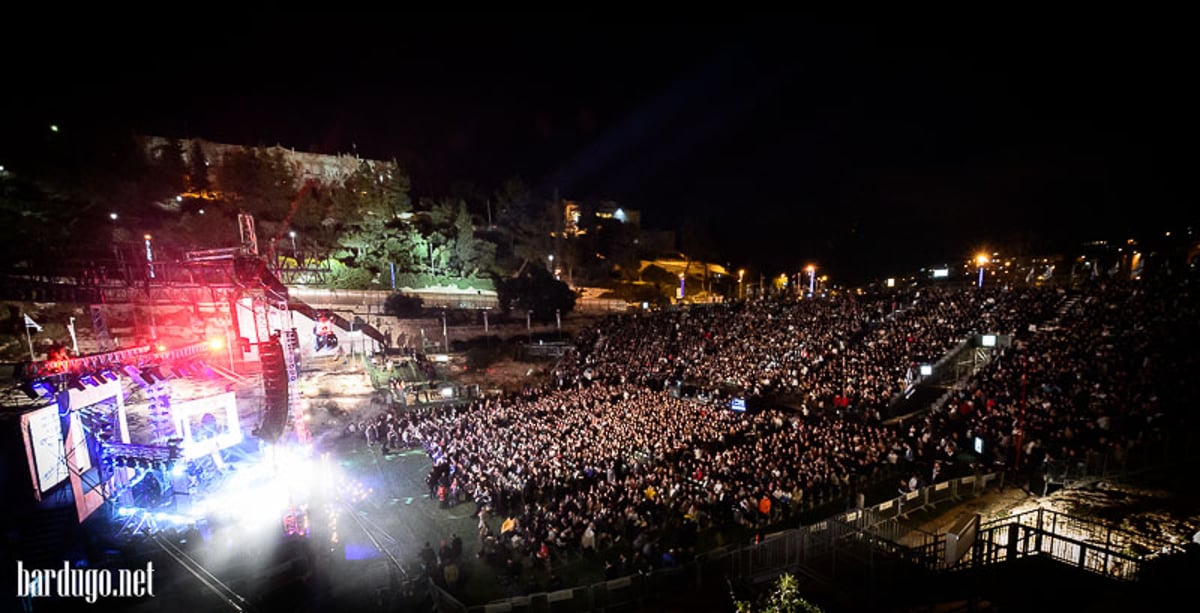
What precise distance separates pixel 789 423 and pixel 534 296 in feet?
74.1

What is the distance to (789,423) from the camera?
1627 centimetres

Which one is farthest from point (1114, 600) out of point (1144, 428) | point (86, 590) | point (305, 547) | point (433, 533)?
point (86, 590)

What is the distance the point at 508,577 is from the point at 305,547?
5.36 meters

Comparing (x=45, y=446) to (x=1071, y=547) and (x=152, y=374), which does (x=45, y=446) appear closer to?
(x=152, y=374)

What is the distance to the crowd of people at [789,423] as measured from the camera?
458 inches

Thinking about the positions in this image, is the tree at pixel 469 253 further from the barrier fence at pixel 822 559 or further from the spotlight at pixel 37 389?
the barrier fence at pixel 822 559

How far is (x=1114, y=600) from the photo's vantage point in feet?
16.5

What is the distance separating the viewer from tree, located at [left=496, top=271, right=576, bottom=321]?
3534cm

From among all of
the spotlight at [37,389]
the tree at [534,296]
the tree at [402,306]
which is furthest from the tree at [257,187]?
the spotlight at [37,389]

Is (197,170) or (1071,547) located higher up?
(197,170)

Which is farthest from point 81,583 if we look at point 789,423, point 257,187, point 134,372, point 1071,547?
point 257,187

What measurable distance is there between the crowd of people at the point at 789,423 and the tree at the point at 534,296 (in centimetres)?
1195

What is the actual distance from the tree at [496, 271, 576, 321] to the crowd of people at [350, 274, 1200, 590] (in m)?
12.0

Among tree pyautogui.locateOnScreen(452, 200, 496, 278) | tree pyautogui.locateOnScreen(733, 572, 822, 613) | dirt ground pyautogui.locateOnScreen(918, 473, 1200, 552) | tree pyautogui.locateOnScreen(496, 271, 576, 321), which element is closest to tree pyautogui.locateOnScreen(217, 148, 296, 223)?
tree pyautogui.locateOnScreen(452, 200, 496, 278)
